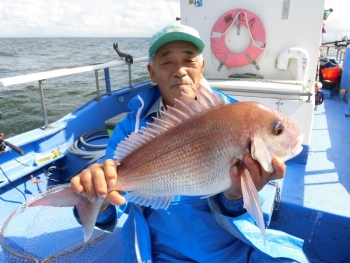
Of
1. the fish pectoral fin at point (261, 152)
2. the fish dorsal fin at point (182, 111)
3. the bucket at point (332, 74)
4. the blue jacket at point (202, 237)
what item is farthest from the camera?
the bucket at point (332, 74)

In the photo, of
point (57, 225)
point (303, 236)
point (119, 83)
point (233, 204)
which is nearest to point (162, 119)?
point (233, 204)

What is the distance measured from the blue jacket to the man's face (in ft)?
2.46

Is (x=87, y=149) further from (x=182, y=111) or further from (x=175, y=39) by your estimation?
(x=182, y=111)

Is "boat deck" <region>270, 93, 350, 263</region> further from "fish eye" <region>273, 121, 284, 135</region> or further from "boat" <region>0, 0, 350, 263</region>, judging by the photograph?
"fish eye" <region>273, 121, 284, 135</region>

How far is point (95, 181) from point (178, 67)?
97cm

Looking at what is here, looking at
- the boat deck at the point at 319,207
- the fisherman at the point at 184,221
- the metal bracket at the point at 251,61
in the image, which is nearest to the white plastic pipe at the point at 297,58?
the metal bracket at the point at 251,61

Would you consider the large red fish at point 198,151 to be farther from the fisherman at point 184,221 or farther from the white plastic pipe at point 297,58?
the white plastic pipe at point 297,58

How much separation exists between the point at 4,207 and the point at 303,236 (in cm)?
320

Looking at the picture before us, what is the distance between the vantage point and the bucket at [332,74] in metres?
7.95

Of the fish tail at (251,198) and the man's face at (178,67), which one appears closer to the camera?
the fish tail at (251,198)

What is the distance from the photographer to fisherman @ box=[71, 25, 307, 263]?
1.68 m

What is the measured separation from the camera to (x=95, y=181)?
135cm

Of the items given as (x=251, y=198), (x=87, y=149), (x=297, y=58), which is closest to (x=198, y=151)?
(x=251, y=198)

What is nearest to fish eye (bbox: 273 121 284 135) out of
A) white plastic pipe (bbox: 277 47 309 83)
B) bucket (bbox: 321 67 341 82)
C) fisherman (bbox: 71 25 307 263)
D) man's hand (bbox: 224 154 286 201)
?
man's hand (bbox: 224 154 286 201)
